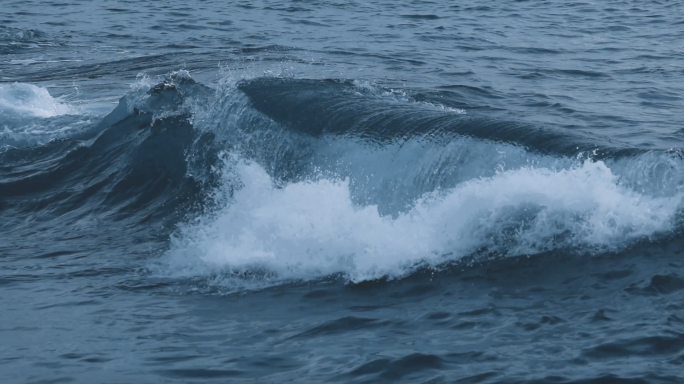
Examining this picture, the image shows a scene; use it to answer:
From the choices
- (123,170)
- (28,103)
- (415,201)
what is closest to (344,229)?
(415,201)

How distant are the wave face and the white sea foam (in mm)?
13

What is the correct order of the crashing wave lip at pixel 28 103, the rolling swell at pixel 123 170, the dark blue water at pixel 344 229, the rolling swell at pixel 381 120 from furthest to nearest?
1. the crashing wave lip at pixel 28 103
2. the rolling swell at pixel 123 170
3. the rolling swell at pixel 381 120
4. the dark blue water at pixel 344 229

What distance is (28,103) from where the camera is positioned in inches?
614

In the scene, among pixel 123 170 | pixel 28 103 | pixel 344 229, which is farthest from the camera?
pixel 28 103

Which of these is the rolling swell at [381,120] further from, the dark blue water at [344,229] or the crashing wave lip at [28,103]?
the crashing wave lip at [28,103]

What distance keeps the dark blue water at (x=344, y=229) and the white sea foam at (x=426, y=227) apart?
2cm

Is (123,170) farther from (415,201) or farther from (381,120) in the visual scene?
(415,201)

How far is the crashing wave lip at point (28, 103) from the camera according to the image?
1514 centimetres

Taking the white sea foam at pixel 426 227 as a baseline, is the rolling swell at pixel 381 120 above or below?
above

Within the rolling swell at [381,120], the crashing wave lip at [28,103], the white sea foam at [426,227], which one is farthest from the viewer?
the crashing wave lip at [28,103]

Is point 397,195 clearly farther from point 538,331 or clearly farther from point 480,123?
point 538,331

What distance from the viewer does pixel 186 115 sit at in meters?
13.5

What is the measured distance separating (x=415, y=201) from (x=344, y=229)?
104 centimetres

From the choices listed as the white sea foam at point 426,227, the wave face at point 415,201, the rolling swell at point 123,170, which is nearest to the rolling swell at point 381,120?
the wave face at point 415,201
